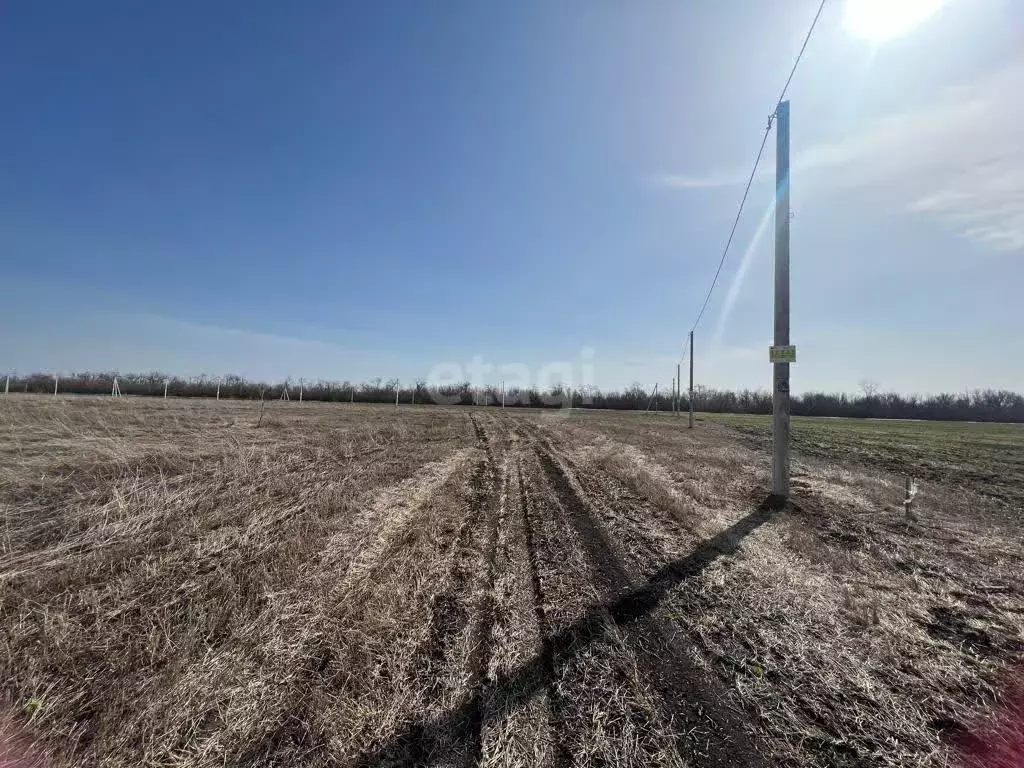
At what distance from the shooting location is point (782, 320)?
7.67 metres

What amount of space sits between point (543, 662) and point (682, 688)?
2.89ft

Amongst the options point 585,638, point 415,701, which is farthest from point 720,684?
point 415,701

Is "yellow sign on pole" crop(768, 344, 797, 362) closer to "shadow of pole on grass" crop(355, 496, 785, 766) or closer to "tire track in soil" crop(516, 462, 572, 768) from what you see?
"shadow of pole on grass" crop(355, 496, 785, 766)

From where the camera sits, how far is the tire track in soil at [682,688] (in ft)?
7.02

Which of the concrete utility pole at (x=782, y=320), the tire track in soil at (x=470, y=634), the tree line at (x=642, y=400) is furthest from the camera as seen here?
the tree line at (x=642, y=400)

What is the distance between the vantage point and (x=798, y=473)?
971 centimetres

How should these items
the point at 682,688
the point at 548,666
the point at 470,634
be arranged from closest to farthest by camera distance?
the point at 682,688
the point at 548,666
the point at 470,634

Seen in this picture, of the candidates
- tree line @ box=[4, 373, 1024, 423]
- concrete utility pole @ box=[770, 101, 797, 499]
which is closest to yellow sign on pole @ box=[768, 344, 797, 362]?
concrete utility pole @ box=[770, 101, 797, 499]

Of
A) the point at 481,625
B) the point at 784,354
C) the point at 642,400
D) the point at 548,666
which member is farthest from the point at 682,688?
the point at 642,400

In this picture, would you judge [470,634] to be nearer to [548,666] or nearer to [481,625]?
[481,625]

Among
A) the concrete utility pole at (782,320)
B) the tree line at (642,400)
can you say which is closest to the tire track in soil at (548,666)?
the concrete utility pole at (782,320)

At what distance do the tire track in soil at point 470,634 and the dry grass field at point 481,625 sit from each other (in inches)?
0.6

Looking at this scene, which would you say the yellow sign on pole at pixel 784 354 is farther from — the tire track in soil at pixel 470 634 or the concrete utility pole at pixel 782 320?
the tire track in soil at pixel 470 634

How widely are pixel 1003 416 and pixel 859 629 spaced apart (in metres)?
81.3
